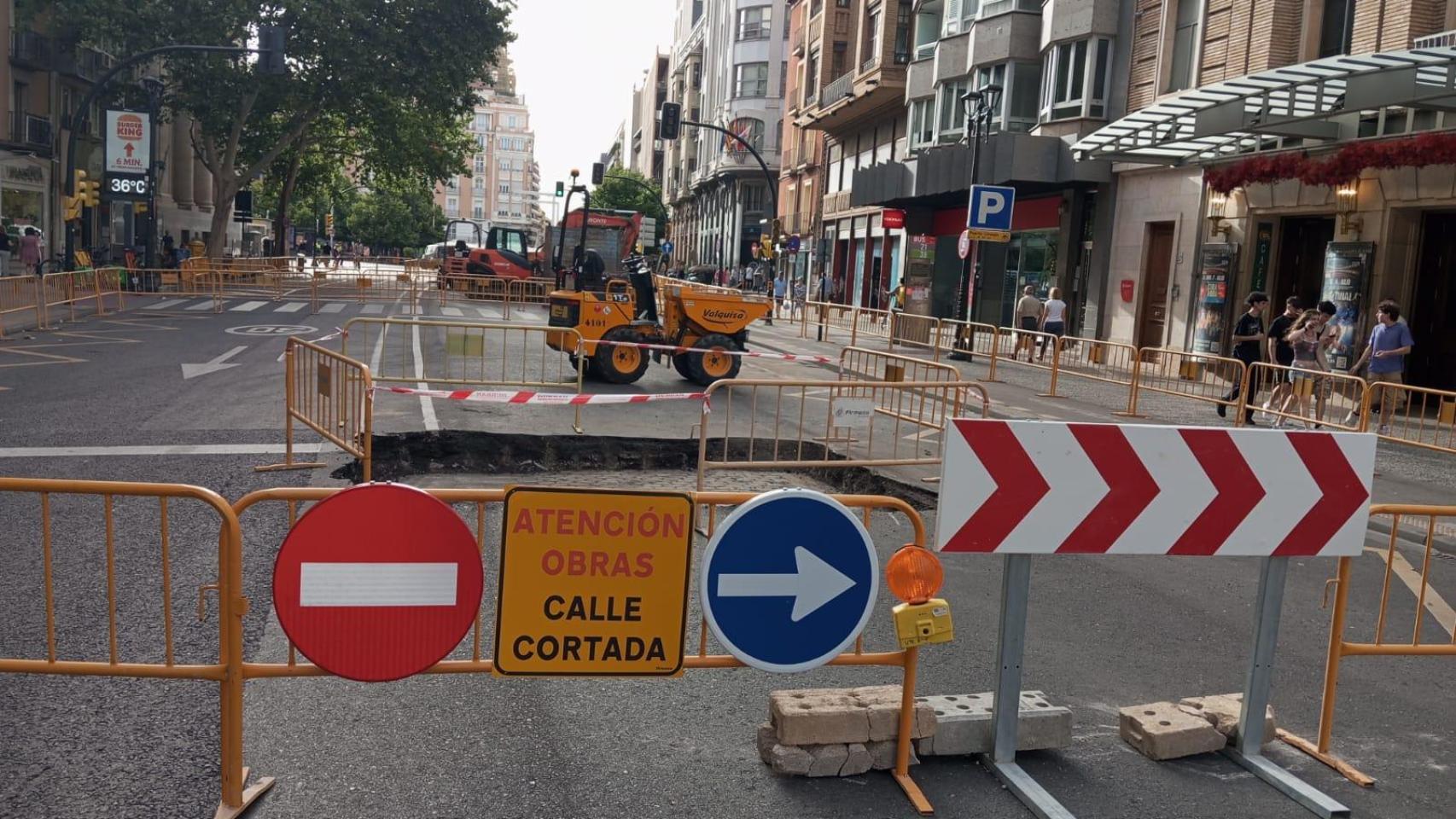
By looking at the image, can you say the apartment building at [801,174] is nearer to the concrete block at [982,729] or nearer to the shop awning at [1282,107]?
the shop awning at [1282,107]

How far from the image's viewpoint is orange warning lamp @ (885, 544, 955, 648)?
404cm

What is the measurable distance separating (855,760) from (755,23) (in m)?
68.2

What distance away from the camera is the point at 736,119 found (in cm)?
6888

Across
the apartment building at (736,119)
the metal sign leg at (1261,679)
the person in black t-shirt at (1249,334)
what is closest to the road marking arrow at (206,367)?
the metal sign leg at (1261,679)

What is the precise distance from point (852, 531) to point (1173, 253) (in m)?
23.4

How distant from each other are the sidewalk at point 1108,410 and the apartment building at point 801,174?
2790 cm

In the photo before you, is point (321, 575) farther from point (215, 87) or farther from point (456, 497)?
point (215, 87)

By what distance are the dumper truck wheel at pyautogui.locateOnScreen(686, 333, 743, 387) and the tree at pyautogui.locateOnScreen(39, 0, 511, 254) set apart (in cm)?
2783

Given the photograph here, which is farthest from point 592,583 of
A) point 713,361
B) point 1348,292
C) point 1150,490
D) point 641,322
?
point 1348,292

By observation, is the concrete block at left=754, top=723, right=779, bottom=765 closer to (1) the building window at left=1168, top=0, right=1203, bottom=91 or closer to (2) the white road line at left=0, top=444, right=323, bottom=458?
(2) the white road line at left=0, top=444, right=323, bottom=458

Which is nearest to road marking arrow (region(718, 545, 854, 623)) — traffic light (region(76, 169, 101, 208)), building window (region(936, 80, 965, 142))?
traffic light (region(76, 169, 101, 208))

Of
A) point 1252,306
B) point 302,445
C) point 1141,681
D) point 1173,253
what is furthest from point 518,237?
point 1141,681

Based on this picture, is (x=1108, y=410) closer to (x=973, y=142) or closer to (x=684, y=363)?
(x=684, y=363)

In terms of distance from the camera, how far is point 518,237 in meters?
45.6
